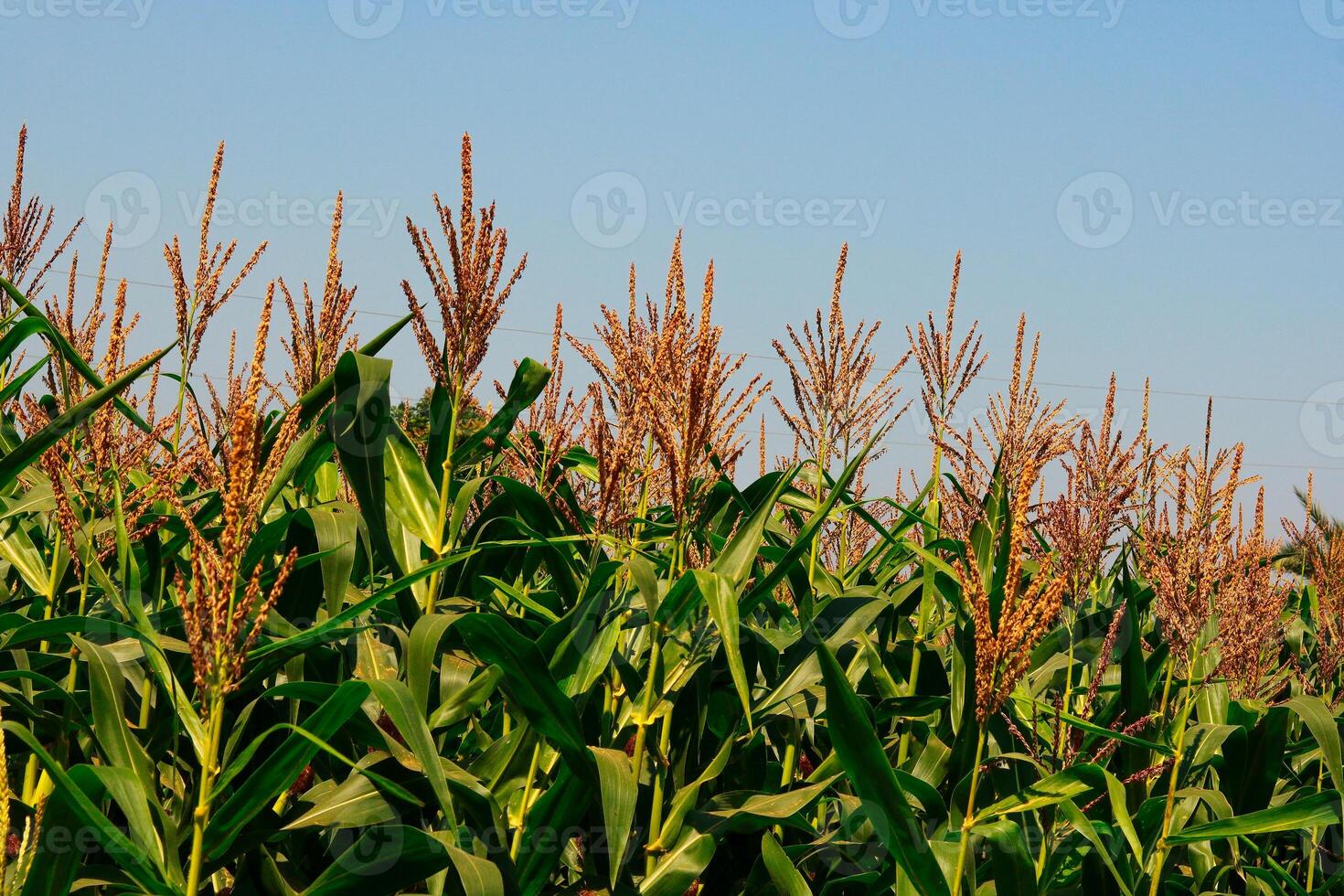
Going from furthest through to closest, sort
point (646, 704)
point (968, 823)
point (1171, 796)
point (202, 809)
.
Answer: point (1171, 796)
point (646, 704)
point (968, 823)
point (202, 809)

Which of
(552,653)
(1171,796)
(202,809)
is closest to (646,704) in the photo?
(552,653)

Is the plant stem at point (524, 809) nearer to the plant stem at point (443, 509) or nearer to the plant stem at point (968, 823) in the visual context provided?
the plant stem at point (443, 509)

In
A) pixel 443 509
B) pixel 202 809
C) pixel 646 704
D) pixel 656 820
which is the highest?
pixel 443 509

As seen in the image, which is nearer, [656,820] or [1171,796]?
[656,820]

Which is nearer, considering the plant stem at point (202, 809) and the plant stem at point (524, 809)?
the plant stem at point (202, 809)

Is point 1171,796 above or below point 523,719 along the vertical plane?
below

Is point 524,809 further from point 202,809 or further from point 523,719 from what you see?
point 202,809

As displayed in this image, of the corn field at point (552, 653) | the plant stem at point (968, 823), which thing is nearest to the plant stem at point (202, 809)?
the corn field at point (552, 653)

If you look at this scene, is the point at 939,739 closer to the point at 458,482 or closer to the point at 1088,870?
the point at 1088,870

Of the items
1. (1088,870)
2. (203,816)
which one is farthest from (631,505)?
(1088,870)

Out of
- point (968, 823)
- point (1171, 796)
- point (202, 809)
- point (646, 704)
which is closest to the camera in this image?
point (202, 809)

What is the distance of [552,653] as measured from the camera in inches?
92.9

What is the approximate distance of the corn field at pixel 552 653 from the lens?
1967mm

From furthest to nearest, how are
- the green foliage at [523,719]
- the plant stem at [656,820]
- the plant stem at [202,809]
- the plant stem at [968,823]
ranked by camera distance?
1. the plant stem at [656,820]
2. the plant stem at [968,823]
3. the green foliage at [523,719]
4. the plant stem at [202,809]
